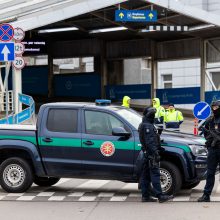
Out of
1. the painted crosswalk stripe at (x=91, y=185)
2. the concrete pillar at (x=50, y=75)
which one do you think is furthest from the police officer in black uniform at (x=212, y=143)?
the concrete pillar at (x=50, y=75)

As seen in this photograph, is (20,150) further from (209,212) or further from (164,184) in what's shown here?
(209,212)

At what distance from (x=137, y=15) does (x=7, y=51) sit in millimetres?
12597

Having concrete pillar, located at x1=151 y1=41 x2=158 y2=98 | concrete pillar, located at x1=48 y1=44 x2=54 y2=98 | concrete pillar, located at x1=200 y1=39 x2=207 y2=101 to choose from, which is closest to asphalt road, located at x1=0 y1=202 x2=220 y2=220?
concrete pillar, located at x1=200 y1=39 x2=207 y2=101

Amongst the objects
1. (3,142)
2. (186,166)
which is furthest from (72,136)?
(186,166)

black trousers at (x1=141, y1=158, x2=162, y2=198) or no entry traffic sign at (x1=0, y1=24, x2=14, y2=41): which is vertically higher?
no entry traffic sign at (x1=0, y1=24, x2=14, y2=41)

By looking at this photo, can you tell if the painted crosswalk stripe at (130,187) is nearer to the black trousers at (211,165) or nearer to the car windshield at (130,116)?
the car windshield at (130,116)

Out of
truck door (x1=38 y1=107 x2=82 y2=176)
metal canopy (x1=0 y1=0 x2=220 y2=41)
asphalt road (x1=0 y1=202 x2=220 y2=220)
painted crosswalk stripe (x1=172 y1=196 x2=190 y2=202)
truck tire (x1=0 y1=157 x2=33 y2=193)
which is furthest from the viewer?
metal canopy (x1=0 y1=0 x2=220 y2=41)

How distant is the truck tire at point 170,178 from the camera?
10938mm

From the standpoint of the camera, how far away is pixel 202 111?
18891 millimetres

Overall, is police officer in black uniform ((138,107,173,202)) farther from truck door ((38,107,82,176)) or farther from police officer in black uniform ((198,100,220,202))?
truck door ((38,107,82,176))

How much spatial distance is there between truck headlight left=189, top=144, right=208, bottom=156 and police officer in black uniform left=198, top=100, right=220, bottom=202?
592 mm

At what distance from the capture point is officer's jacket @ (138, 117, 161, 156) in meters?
10.4

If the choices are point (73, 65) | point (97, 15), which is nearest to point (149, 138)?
point (97, 15)

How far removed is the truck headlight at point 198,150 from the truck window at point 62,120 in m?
2.11
